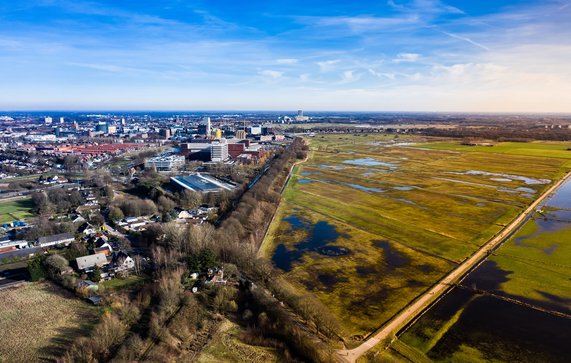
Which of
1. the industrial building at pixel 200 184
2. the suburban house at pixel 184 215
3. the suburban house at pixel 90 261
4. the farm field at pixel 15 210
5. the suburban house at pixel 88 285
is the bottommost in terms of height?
the farm field at pixel 15 210

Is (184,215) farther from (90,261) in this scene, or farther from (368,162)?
(368,162)

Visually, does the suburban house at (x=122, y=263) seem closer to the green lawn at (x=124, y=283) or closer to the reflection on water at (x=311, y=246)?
the green lawn at (x=124, y=283)

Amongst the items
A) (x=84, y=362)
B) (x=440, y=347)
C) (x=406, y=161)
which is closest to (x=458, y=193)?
(x=406, y=161)

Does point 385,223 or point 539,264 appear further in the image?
point 385,223

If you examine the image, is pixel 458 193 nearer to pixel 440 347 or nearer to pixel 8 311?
pixel 440 347

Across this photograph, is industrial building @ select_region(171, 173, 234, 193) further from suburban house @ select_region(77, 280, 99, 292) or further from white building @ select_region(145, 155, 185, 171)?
suburban house @ select_region(77, 280, 99, 292)

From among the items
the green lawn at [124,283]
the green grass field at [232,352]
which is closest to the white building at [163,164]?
the green lawn at [124,283]

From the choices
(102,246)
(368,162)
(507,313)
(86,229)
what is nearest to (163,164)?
(86,229)
